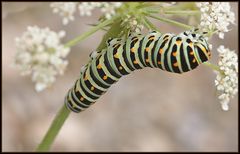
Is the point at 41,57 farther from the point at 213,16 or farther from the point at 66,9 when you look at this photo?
the point at 213,16

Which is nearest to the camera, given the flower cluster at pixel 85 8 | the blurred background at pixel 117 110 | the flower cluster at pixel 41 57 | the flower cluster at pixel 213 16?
the flower cluster at pixel 41 57

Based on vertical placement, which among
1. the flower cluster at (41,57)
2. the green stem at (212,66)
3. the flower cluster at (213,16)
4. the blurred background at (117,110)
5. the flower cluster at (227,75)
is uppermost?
the flower cluster at (41,57)

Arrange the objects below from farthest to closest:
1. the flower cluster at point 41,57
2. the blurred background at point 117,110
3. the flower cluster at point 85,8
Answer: the blurred background at point 117,110
the flower cluster at point 85,8
the flower cluster at point 41,57

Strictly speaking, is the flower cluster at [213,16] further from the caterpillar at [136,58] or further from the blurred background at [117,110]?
the blurred background at [117,110]

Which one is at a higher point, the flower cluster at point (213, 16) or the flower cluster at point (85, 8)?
the flower cluster at point (85, 8)

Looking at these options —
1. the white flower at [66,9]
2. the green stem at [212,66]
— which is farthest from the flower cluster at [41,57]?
the green stem at [212,66]

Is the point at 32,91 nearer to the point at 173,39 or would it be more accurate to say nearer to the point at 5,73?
the point at 5,73

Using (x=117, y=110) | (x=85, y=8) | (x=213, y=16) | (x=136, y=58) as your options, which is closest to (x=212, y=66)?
(x=213, y=16)
